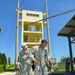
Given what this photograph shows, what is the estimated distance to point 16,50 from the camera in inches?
1265

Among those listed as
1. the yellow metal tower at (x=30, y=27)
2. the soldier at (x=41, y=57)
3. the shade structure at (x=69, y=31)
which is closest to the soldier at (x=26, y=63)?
the soldier at (x=41, y=57)

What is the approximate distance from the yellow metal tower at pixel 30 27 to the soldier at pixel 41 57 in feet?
100

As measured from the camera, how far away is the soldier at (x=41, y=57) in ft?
20.1

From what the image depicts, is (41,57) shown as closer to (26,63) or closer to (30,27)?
(26,63)

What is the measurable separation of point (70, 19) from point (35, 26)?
85.9ft

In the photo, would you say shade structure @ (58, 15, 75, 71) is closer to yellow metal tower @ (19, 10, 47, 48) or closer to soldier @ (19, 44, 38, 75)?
soldier @ (19, 44, 38, 75)

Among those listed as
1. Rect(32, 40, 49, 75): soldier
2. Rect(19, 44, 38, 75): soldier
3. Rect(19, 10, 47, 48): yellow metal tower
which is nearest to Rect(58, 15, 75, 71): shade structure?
Rect(19, 44, 38, 75): soldier

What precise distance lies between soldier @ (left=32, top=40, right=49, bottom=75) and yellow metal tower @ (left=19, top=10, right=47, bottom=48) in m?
30.5

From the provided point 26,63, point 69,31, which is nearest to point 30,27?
point 69,31

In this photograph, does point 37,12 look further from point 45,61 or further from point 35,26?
point 45,61

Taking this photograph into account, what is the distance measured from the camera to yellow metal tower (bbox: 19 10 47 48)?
123 feet

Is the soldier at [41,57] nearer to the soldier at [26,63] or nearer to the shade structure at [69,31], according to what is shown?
the soldier at [26,63]

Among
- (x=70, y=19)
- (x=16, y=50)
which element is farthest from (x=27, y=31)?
(x=70, y=19)

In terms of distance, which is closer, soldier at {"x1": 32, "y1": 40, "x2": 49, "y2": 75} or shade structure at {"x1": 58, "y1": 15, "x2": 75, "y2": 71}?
soldier at {"x1": 32, "y1": 40, "x2": 49, "y2": 75}
